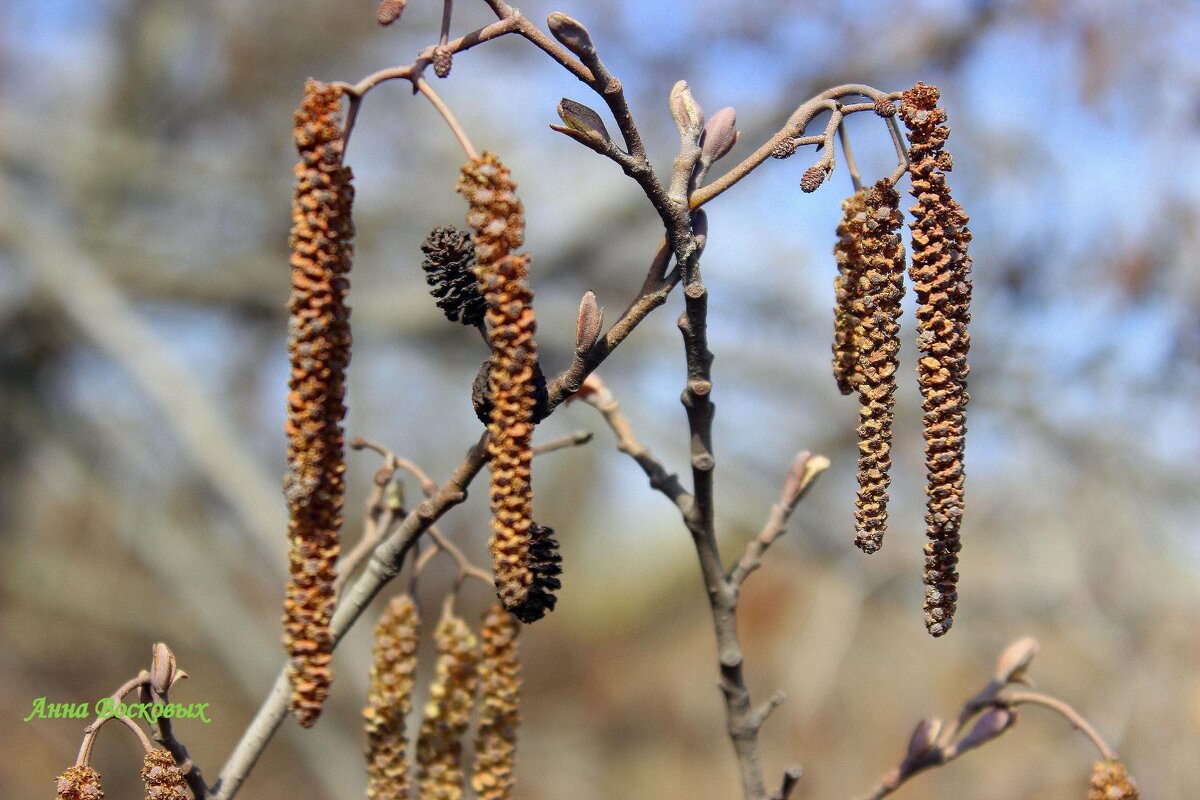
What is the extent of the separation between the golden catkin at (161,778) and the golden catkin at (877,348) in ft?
1.56

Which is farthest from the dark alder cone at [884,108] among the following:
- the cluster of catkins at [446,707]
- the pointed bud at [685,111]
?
the cluster of catkins at [446,707]

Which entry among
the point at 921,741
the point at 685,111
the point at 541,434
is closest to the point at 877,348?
the point at 685,111

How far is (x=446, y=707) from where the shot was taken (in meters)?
0.94

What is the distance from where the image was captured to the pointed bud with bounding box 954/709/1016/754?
98 centimetres

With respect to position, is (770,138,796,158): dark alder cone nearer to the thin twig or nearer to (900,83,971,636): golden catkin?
(900,83,971,636): golden catkin

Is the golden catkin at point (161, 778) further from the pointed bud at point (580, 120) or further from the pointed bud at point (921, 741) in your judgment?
the pointed bud at point (921, 741)

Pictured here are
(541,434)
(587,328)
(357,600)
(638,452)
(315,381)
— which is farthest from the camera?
(541,434)

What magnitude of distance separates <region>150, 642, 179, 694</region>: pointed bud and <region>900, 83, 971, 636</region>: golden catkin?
51 centimetres

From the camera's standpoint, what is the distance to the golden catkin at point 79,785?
2.35ft

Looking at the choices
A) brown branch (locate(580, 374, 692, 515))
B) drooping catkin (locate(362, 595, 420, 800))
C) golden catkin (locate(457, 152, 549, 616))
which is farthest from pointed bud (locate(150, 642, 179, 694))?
brown branch (locate(580, 374, 692, 515))

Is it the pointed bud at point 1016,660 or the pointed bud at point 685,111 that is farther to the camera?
the pointed bud at point 1016,660

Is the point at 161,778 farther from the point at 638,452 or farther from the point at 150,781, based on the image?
the point at 638,452

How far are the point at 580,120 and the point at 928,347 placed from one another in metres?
0.26

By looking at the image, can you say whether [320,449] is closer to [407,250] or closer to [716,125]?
[716,125]
